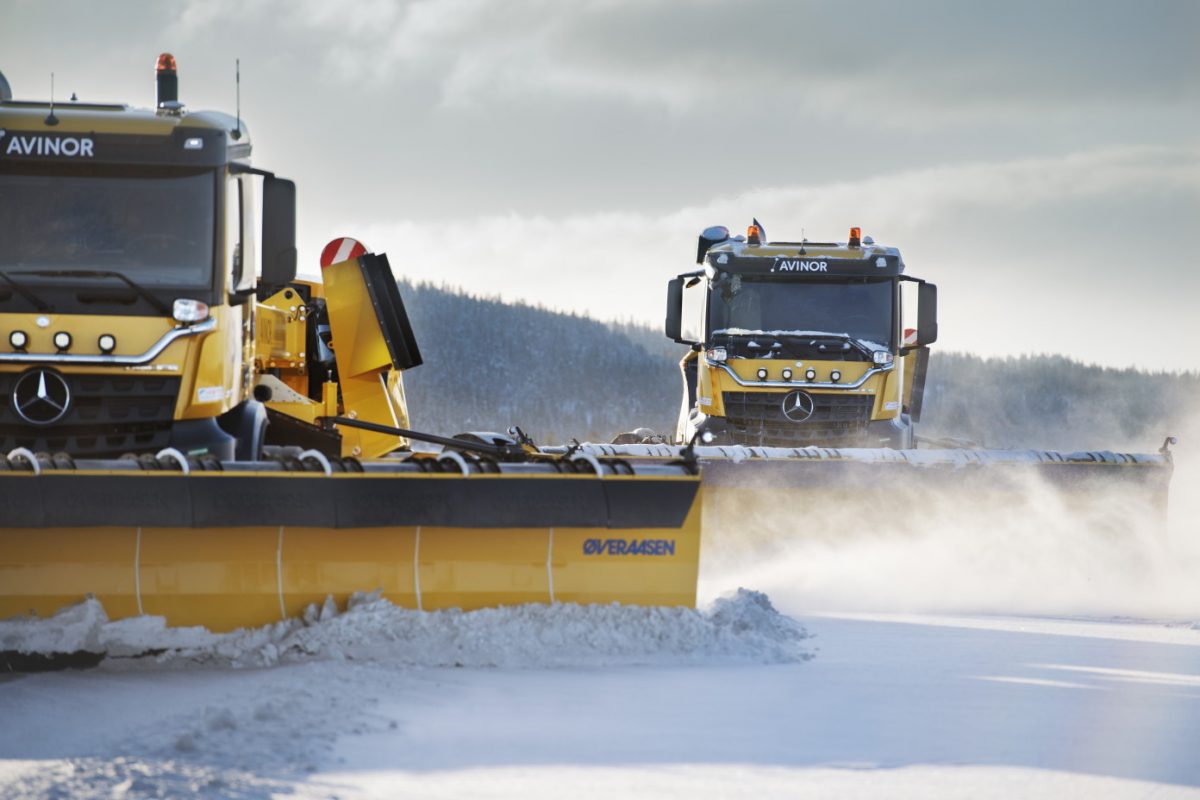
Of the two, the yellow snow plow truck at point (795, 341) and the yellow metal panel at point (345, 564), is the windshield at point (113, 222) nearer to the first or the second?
the yellow metal panel at point (345, 564)

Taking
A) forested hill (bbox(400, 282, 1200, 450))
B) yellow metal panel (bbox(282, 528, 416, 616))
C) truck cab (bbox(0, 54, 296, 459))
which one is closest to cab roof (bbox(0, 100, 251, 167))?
truck cab (bbox(0, 54, 296, 459))

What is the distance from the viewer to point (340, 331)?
10.8 m

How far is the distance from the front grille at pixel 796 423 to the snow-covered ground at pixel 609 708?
4.77 meters

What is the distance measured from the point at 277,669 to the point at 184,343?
2.22m

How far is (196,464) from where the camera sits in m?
6.40

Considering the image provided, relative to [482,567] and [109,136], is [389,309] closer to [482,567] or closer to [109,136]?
[109,136]

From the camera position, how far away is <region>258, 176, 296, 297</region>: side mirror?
803 centimetres

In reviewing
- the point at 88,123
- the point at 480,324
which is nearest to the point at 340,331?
the point at 88,123

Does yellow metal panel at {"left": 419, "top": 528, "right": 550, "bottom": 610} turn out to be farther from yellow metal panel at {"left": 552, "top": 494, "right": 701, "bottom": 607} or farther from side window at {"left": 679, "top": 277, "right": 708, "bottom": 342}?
side window at {"left": 679, "top": 277, "right": 708, "bottom": 342}

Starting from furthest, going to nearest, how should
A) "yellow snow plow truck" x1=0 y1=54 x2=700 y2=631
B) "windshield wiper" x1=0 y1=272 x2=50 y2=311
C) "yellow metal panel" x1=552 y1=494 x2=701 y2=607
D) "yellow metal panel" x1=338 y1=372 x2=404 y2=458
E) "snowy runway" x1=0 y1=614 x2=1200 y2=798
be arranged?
"yellow metal panel" x1=338 y1=372 x2=404 y2=458 < "windshield wiper" x1=0 y1=272 x2=50 y2=311 < "yellow metal panel" x1=552 y1=494 x2=701 y2=607 < "yellow snow plow truck" x1=0 y1=54 x2=700 y2=631 < "snowy runway" x1=0 y1=614 x2=1200 y2=798

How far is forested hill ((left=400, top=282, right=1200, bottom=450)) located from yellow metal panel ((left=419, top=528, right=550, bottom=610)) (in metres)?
36.1

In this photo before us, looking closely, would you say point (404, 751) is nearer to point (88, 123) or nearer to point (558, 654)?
point (558, 654)

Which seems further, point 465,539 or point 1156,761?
point 465,539

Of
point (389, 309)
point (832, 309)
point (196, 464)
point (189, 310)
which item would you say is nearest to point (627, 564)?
point (196, 464)
